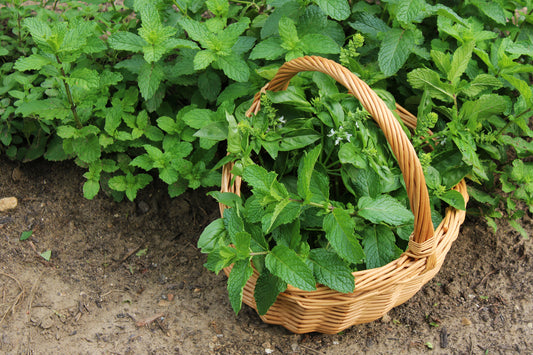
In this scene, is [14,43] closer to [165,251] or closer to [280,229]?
[165,251]

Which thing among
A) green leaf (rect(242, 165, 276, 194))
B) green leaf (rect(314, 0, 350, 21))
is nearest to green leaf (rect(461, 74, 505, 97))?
green leaf (rect(314, 0, 350, 21))

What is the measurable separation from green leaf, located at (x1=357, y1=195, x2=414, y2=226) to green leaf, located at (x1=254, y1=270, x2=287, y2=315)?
0.33 m

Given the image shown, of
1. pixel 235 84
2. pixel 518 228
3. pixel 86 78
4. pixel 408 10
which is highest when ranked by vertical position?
pixel 408 10

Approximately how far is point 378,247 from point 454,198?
35cm

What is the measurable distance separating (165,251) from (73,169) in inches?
25.6

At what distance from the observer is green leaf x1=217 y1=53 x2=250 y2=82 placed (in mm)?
1885

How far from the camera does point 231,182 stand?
1.73 m

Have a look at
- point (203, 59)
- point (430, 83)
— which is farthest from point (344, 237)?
point (203, 59)

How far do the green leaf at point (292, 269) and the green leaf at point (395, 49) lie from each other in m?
0.90

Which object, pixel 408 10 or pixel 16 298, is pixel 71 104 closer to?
pixel 16 298

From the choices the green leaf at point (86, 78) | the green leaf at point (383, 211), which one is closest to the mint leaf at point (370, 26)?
the green leaf at point (383, 211)

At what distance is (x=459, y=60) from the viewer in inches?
71.0

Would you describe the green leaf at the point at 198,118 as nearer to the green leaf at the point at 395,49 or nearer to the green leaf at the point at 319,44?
the green leaf at the point at 319,44

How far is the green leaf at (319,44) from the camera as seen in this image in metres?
1.89
